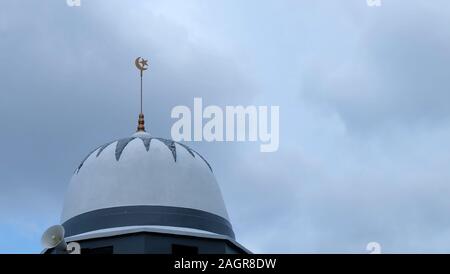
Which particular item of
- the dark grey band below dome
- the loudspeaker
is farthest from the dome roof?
the loudspeaker

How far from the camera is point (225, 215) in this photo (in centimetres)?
3169

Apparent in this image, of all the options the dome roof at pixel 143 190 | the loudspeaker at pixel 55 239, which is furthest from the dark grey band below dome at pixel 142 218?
the loudspeaker at pixel 55 239

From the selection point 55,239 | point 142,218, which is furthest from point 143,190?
point 55,239

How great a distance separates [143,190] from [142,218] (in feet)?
3.87

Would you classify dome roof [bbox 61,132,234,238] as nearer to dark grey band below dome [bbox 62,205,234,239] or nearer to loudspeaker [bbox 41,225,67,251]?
dark grey band below dome [bbox 62,205,234,239]

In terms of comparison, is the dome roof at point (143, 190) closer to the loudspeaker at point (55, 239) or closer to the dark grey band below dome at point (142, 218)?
the dark grey band below dome at point (142, 218)

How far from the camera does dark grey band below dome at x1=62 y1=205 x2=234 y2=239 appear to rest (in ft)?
96.2

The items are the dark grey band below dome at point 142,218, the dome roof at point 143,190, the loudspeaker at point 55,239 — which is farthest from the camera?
the dome roof at point 143,190

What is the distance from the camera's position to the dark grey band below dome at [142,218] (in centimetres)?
2931

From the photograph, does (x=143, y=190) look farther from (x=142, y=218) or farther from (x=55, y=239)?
(x=55, y=239)

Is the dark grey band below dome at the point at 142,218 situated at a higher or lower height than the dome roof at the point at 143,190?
lower
